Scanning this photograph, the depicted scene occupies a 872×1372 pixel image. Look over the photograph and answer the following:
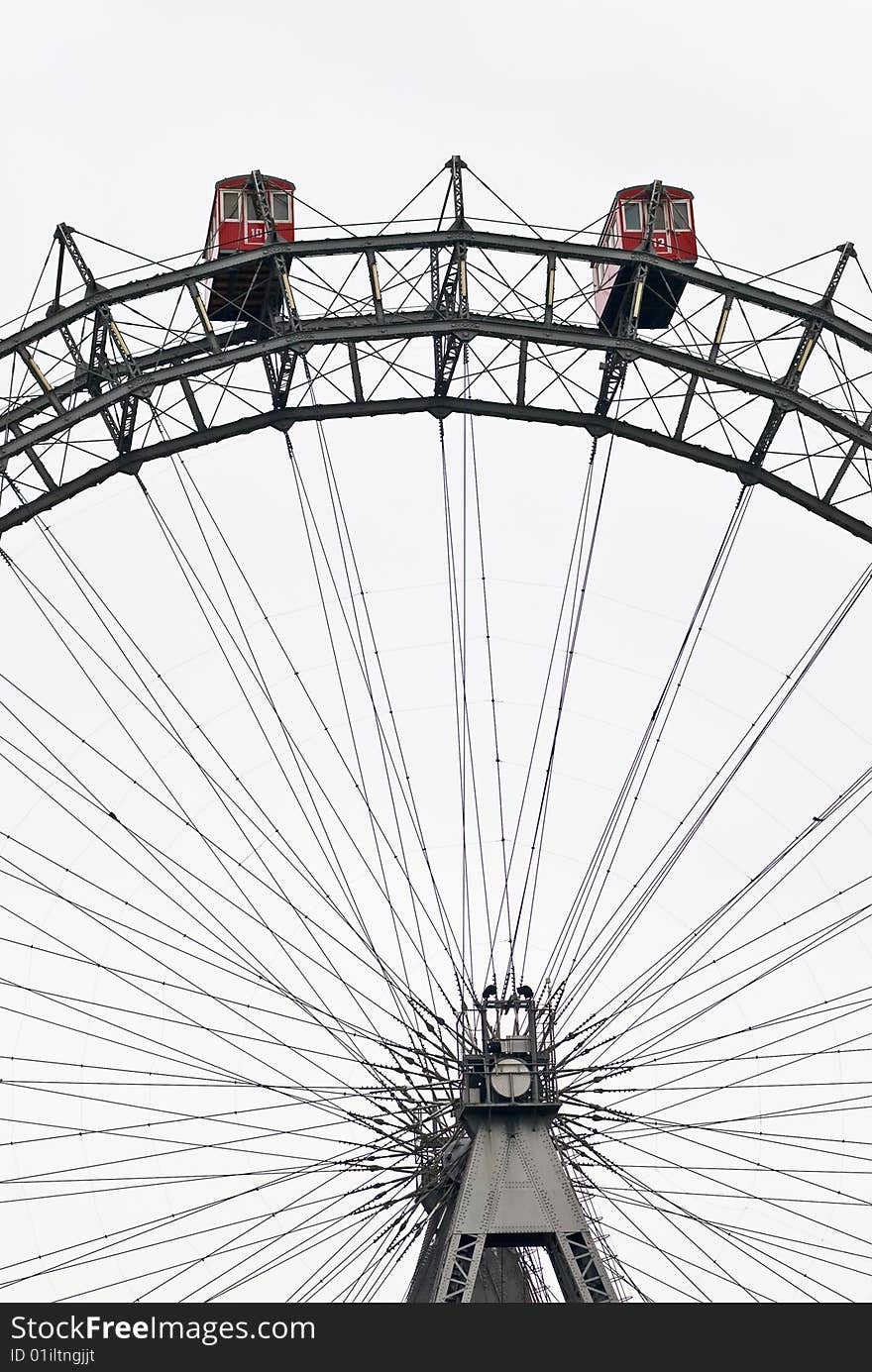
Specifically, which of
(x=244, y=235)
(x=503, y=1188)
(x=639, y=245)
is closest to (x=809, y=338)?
(x=639, y=245)

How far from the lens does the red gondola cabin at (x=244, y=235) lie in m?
30.3

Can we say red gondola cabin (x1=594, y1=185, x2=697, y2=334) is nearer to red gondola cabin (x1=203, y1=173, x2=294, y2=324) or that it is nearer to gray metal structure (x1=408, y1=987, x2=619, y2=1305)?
red gondola cabin (x1=203, y1=173, x2=294, y2=324)

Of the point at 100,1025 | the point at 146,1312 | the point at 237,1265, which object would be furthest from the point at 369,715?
the point at 146,1312

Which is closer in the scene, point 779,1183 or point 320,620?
point 779,1183

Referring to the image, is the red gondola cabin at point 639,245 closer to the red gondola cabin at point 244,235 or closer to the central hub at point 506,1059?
the red gondola cabin at point 244,235

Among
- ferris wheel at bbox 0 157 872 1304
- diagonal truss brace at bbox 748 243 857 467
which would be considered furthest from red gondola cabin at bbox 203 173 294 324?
diagonal truss brace at bbox 748 243 857 467

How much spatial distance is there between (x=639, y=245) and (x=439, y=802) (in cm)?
1286

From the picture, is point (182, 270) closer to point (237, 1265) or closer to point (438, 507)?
point (438, 507)

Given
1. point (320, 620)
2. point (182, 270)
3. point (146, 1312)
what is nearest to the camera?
point (146, 1312)

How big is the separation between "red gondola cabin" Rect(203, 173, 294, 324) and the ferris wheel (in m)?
0.09

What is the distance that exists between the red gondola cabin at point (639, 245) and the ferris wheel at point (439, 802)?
87mm

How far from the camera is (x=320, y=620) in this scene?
39906 millimetres

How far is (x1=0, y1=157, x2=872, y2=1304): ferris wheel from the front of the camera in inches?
1188

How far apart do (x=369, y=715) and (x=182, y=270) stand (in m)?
12.8
